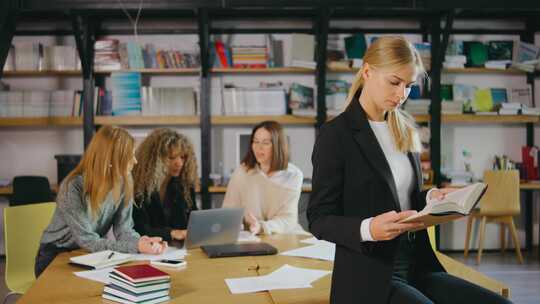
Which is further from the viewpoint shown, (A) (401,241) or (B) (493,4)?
(B) (493,4)

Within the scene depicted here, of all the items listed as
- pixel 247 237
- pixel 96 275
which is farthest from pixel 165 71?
pixel 96 275

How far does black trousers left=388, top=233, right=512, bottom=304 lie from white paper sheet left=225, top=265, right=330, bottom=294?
1.46 feet

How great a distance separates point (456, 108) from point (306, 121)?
4.77ft

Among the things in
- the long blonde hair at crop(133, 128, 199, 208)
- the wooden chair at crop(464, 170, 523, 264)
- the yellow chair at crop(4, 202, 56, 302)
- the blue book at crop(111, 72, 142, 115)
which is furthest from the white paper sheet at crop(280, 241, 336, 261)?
the blue book at crop(111, 72, 142, 115)

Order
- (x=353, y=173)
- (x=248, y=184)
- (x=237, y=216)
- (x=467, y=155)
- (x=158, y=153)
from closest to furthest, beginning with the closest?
(x=353, y=173) < (x=237, y=216) < (x=158, y=153) < (x=248, y=184) < (x=467, y=155)

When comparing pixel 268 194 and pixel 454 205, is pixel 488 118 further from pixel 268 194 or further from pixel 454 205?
pixel 454 205

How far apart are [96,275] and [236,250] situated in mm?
694

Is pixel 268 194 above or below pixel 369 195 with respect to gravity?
below

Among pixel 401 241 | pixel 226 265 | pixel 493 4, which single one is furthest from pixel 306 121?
pixel 401 241

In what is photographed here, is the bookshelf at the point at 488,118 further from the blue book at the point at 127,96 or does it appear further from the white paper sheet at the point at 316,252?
the white paper sheet at the point at 316,252

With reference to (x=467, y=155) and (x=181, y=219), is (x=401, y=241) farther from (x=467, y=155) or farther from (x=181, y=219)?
(x=467, y=155)

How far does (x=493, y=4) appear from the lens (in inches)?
220

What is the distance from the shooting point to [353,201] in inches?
78.9

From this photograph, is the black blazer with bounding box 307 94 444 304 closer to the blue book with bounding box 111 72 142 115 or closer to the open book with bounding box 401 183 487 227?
the open book with bounding box 401 183 487 227
